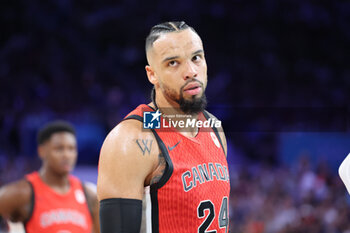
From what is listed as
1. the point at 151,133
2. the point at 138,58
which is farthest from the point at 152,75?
the point at 138,58

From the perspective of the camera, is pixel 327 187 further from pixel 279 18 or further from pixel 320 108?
pixel 279 18

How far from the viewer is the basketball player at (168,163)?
8.31 ft

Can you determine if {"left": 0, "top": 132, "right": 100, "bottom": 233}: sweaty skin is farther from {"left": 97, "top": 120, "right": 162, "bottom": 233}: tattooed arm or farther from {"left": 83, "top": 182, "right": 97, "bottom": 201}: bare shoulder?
{"left": 97, "top": 120, "right": 162, "bottom": 233}: tattooed arm

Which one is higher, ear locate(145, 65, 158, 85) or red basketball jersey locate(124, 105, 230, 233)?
ear locate(145, 65, 158, 85)

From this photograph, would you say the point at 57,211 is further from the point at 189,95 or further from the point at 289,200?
the point at 289,200

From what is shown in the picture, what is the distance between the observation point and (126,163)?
8.35 ft

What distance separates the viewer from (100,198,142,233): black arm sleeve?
2498 millimetres

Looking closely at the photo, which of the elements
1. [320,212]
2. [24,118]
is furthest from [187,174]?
[24,118]

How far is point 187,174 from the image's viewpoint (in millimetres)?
2701

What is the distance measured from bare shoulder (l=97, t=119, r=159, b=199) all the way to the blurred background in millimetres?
5308

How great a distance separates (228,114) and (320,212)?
309 cm

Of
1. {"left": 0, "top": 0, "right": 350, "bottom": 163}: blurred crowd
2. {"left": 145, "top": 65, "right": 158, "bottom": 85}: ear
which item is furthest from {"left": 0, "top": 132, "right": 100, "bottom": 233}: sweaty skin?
{"left": 0, "top": 0, "right": 350, "bottom": 163}: blurred crowd

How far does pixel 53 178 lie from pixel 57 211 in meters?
0.37

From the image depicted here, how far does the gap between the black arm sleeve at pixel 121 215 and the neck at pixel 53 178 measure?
2733 mm
